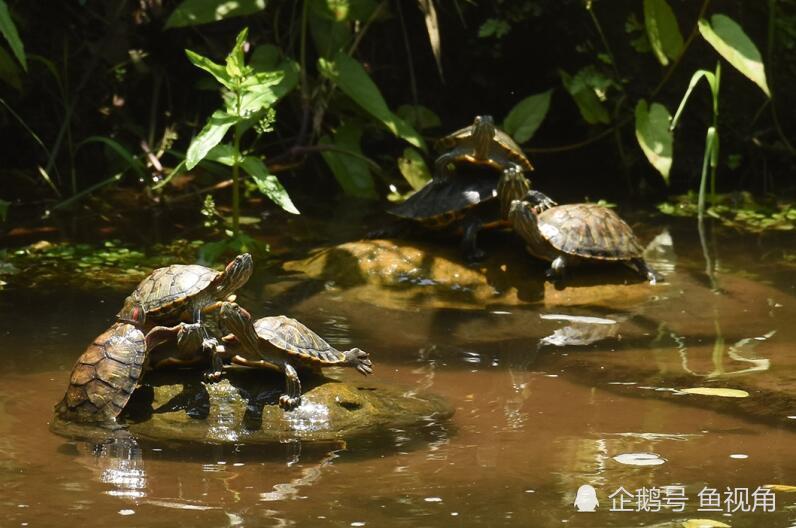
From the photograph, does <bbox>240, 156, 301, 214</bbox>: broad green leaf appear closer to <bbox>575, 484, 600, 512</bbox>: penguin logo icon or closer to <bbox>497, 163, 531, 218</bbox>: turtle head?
<bbox>497, 163, 531, 218</bbox>: turtle head

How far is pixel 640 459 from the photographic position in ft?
11.9

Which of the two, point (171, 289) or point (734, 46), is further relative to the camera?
point (734, 46)

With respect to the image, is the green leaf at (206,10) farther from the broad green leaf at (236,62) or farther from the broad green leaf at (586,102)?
the broad green leaf at (586,102)

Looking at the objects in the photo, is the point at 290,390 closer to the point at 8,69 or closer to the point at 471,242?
the point at 471,242

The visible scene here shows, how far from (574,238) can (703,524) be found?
314 cm

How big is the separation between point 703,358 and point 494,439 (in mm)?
1377

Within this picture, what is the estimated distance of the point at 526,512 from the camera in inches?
125

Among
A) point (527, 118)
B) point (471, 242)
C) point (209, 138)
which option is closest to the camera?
point (209, 138)

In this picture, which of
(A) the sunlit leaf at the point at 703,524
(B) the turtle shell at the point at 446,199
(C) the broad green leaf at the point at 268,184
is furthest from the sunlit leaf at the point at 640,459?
(B) the turtle shell at the point at 446,199

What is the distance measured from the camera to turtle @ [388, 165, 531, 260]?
6293 mm

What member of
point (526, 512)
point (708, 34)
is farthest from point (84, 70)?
point (526, 512)

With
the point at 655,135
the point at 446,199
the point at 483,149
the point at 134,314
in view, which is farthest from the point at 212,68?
the point at 655,135

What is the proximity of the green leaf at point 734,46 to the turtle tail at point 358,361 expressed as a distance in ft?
12.2

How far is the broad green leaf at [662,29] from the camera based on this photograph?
766 cm
